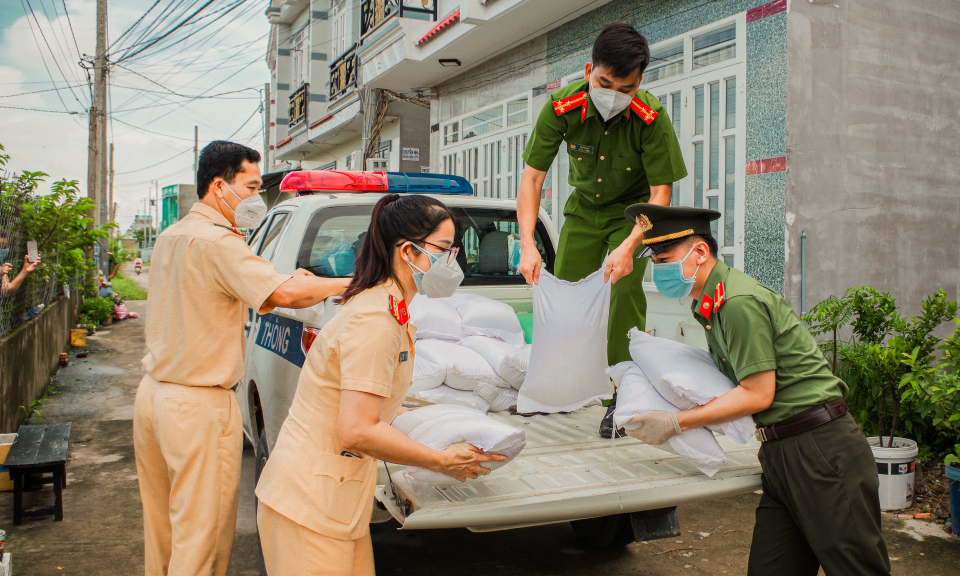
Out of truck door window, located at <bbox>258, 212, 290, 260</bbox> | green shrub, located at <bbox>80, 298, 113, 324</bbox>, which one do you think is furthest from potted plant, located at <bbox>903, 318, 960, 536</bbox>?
green shrub, located at <bbox>80, 298, 113, 324</bbox>

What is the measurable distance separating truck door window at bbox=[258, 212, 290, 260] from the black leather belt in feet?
8.64

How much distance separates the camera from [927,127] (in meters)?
6.11

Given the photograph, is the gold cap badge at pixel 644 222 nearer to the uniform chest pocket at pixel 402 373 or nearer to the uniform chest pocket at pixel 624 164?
the uniform chest pocket at pixel 402 373

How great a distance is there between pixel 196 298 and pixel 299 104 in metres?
19.9

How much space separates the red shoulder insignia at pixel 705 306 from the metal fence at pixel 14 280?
19.0 feet

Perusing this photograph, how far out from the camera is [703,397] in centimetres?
244

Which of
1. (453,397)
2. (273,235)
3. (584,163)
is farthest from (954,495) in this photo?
(273,235)

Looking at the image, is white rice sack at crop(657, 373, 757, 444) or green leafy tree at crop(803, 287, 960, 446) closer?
white rice sack at crop(657, 373, 757, 444)

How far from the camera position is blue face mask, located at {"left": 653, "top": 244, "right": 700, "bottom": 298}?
8.05ft

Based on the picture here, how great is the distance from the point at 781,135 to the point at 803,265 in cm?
99

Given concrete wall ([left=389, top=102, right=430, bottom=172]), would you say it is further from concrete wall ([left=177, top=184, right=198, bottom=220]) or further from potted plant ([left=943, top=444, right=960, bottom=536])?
potted plant ([left=943, top=444, right=960, bottom=536])

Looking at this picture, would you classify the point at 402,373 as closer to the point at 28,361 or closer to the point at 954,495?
the point at 954,495

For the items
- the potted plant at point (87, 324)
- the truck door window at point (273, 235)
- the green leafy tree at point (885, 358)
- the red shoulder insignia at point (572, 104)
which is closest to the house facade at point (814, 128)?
the green leafy tree at point (885, 358)

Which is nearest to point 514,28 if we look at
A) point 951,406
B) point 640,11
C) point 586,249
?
point 640,11
